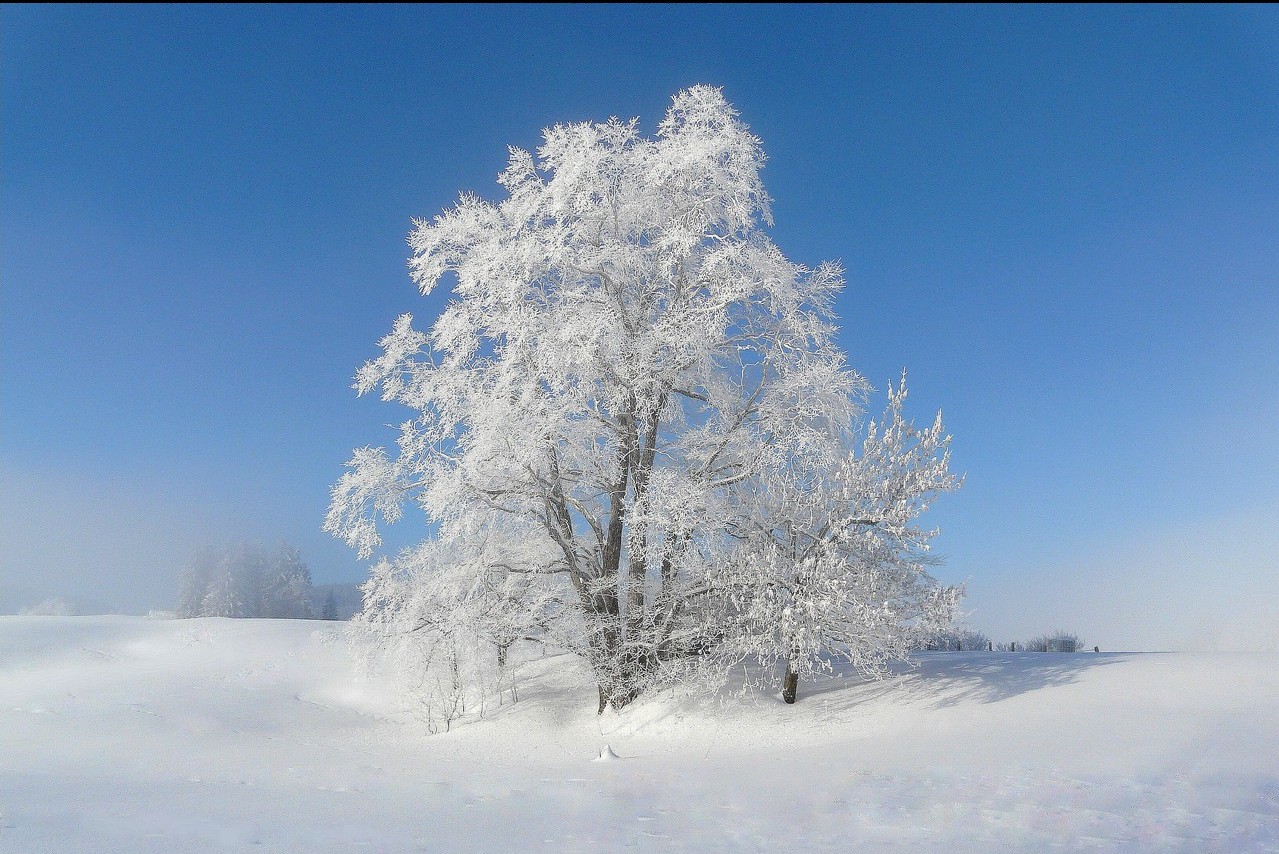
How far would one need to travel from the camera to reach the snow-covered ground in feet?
18.6

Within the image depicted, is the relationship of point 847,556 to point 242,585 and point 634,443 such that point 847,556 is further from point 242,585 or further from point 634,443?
point 242,585

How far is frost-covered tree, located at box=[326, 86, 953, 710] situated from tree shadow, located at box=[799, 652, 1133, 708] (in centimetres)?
81

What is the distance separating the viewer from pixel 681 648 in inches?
497

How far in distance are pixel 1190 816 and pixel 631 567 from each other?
7.98m

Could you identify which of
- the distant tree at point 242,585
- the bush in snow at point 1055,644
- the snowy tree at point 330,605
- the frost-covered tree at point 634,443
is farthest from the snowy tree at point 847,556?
the snowy tree at point 330,605

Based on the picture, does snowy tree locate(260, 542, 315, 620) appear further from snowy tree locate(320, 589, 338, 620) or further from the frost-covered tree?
the frost-covered tree

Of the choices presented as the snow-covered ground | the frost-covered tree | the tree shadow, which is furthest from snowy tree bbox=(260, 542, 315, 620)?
the tree shadow

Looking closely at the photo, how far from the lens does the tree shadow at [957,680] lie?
39.4 ft

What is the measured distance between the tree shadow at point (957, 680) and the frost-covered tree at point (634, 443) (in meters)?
0.81

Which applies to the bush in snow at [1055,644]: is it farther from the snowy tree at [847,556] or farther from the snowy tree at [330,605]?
the snowy tree at [330,605]

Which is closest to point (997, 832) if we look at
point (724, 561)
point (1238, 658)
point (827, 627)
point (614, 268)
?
point (827, 627)

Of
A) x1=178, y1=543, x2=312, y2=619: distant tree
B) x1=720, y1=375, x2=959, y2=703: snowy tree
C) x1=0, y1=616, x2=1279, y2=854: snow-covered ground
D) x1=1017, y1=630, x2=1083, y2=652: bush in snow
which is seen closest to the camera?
x1=0, y1=616, x2=1279, y2=854: snow-covered ground

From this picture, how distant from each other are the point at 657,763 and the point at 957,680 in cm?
622

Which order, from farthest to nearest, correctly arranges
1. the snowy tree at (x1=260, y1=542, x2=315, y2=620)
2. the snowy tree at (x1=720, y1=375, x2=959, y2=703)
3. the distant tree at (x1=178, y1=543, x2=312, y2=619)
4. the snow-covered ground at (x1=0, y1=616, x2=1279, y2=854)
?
the snowy tree at (x1=260, y1=542, x2=315, y2=620) < the distant tree at (x1=178, y1=543, x2=312, y2=619) < the snowy tree at (x1=720, y1=375, x2=959, y2=703) < the snow-covered ground at (x1=0, y1=616, x2=1279, y2=854)
